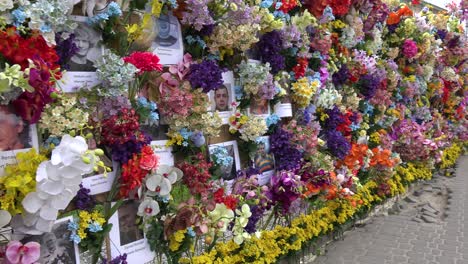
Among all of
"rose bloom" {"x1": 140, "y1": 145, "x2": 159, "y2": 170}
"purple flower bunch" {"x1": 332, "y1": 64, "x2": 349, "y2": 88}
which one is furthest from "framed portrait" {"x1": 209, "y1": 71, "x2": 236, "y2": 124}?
"purple flower bunch" {"x1": 332, "y1": 64, "x2": 349, "y2": 88}

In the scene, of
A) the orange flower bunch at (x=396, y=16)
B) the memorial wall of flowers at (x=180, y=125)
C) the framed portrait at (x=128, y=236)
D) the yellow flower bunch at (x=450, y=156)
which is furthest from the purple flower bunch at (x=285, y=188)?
the yellow flower bunch at (x=450, y=156)

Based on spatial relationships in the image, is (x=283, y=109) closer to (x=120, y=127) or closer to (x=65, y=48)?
(x=120, y=127)

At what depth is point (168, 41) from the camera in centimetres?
289

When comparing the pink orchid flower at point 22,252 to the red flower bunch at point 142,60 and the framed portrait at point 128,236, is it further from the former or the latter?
the red flower bunch at point 142,60

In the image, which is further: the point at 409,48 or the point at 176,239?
the point at 409,48

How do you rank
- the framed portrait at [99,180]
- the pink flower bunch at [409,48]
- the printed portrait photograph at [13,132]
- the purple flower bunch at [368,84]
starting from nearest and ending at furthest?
the printed portrait photograph at [13,132]
the framed portrait at [99,180]
the purple flower bunch at [368,84]
the pink flower bunch at [409,48]

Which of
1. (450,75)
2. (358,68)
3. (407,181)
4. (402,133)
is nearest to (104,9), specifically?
(358,68)

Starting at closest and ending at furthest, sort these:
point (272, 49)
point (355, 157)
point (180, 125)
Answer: point (180, 125), point (272, 49), point (355, 157)

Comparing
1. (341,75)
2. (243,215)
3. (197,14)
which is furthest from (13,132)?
(341,75)

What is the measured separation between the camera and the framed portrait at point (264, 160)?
12.2 ft

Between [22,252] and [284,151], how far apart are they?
2311mm

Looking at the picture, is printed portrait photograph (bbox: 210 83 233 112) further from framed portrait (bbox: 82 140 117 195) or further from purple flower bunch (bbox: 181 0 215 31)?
framed portrait (bbox: 82 140 117 195)

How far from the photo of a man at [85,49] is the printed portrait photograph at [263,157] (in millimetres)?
1527

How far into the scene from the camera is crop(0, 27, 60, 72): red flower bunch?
76.8 inches
